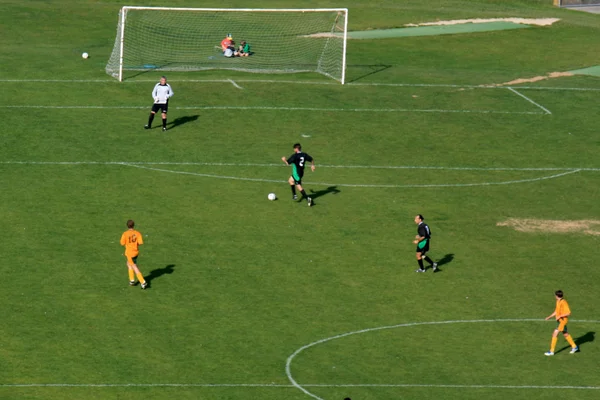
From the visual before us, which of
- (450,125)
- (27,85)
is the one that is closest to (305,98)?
(450,125)

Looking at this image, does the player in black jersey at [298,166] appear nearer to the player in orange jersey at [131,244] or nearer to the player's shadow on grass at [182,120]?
the player in orange jersey at [131,244]

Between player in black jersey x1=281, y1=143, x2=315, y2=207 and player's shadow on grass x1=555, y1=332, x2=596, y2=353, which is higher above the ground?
player in black jersey x1=281, y1=143, x2=315, y2=207

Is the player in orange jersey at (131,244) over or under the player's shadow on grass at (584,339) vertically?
over

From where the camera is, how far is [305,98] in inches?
2386

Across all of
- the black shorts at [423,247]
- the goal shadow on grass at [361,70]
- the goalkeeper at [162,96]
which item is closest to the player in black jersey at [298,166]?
the black shorts at [423,247]

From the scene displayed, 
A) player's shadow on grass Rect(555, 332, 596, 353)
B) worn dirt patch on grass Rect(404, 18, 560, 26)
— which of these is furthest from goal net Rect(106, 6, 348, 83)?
player's shadow on grass Rect(555, 332, 596, 353)

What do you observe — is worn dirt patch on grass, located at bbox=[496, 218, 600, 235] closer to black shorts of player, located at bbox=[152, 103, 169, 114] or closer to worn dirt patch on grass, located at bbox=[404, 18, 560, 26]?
black shorts of player, located at bbox=[152, 103, 169, 114]

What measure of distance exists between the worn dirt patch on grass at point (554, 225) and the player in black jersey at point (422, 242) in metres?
5.50

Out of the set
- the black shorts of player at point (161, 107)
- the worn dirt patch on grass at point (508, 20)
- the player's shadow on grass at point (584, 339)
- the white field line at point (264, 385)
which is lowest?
the white field line at point (264, 385)

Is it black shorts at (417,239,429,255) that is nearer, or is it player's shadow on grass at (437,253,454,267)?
black shorts at (417,239,429,255)

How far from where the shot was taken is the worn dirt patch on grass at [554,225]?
46812mm

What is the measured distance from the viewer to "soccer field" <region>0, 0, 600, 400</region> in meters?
35.6

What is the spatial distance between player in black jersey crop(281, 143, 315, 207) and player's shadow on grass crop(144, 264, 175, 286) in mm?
6256

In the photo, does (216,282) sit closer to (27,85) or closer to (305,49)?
(27,85)
